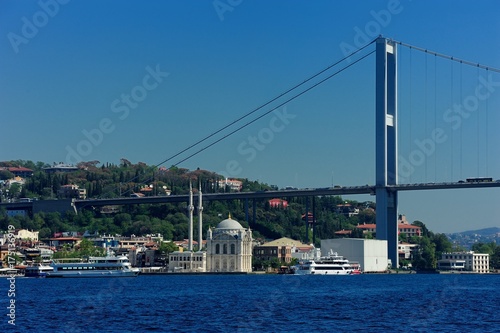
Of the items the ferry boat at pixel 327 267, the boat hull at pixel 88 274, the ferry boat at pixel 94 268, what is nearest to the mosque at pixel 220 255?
the ferry boat at pixel 327 267

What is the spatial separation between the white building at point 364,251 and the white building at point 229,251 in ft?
21.7

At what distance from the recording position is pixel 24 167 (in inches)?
5994

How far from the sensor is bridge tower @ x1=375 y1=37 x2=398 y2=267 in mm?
69375

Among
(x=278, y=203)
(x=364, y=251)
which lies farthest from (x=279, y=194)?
(x=278, y=203)

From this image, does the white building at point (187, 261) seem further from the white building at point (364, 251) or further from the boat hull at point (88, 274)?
the boat hull at point (88, 274)

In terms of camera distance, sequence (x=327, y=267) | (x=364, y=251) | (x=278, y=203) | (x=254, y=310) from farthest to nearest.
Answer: (x=278, y=203), (x=364, y=251), (x=327, y=267), (x=254, y=310)

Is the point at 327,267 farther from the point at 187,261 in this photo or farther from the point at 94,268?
the point at 94,268

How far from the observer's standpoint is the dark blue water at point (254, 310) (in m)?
28.1

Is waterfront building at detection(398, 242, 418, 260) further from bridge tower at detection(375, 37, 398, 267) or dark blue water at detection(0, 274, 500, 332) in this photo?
dark blue water at detection(0, 274, 500, 332)

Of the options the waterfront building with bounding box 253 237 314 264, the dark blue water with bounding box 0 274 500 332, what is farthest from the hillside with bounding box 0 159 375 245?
the dark blue water with bounding box 0 274 500 332

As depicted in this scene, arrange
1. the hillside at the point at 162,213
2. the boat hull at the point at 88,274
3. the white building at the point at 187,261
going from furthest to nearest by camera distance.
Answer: the hillside at the point at 162,213, the white building at the point at 187,261, the boat hull at the point at 88,274

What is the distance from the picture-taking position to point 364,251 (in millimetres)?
72875

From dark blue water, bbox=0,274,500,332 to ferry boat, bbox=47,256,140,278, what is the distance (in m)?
18.4

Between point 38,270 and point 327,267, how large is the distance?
16833 mm
